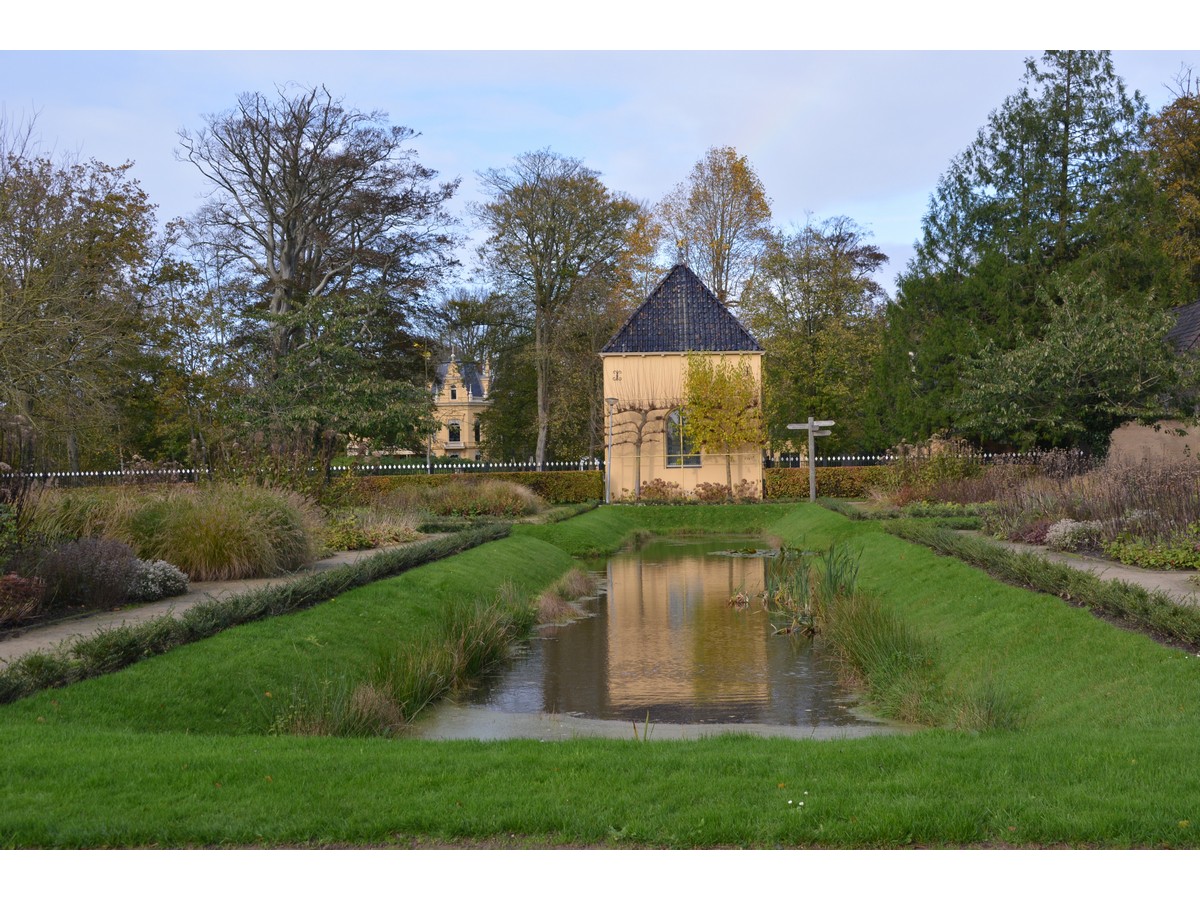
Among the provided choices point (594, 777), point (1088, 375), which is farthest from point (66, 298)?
point (1088, 375)

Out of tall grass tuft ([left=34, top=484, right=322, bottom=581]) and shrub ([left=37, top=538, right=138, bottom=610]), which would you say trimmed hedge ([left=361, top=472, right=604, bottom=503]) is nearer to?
tall grass tuft ([left=34, top=484, right=322, bottom=581])

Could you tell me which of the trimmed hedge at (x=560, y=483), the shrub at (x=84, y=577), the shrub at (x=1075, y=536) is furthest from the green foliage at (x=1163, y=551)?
the trimmed hedge at (x=560, y=483)

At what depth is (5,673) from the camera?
7.04 metres

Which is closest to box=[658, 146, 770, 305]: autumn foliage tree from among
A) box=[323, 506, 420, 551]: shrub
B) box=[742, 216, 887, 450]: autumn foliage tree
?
box=[742, 216, 887, 450]: autumn foliage tree

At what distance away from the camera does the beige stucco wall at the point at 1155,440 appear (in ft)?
80.6

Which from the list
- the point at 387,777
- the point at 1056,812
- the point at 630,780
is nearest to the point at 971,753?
the point at 1056,812

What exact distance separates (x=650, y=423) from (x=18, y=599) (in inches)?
1021

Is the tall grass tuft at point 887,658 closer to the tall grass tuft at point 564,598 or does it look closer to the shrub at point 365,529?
the tall grass tuft at point 564,598

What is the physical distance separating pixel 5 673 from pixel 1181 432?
24178 mm

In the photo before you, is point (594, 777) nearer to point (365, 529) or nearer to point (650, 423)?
point (365, 529)

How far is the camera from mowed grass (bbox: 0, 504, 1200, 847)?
487 centimetres

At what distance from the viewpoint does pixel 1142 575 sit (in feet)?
38.0

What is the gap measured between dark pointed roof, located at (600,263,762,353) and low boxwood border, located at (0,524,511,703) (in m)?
21.9

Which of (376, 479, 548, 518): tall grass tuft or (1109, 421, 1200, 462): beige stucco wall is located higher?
(1109, 421, 1200, 462): beige stucco wall
